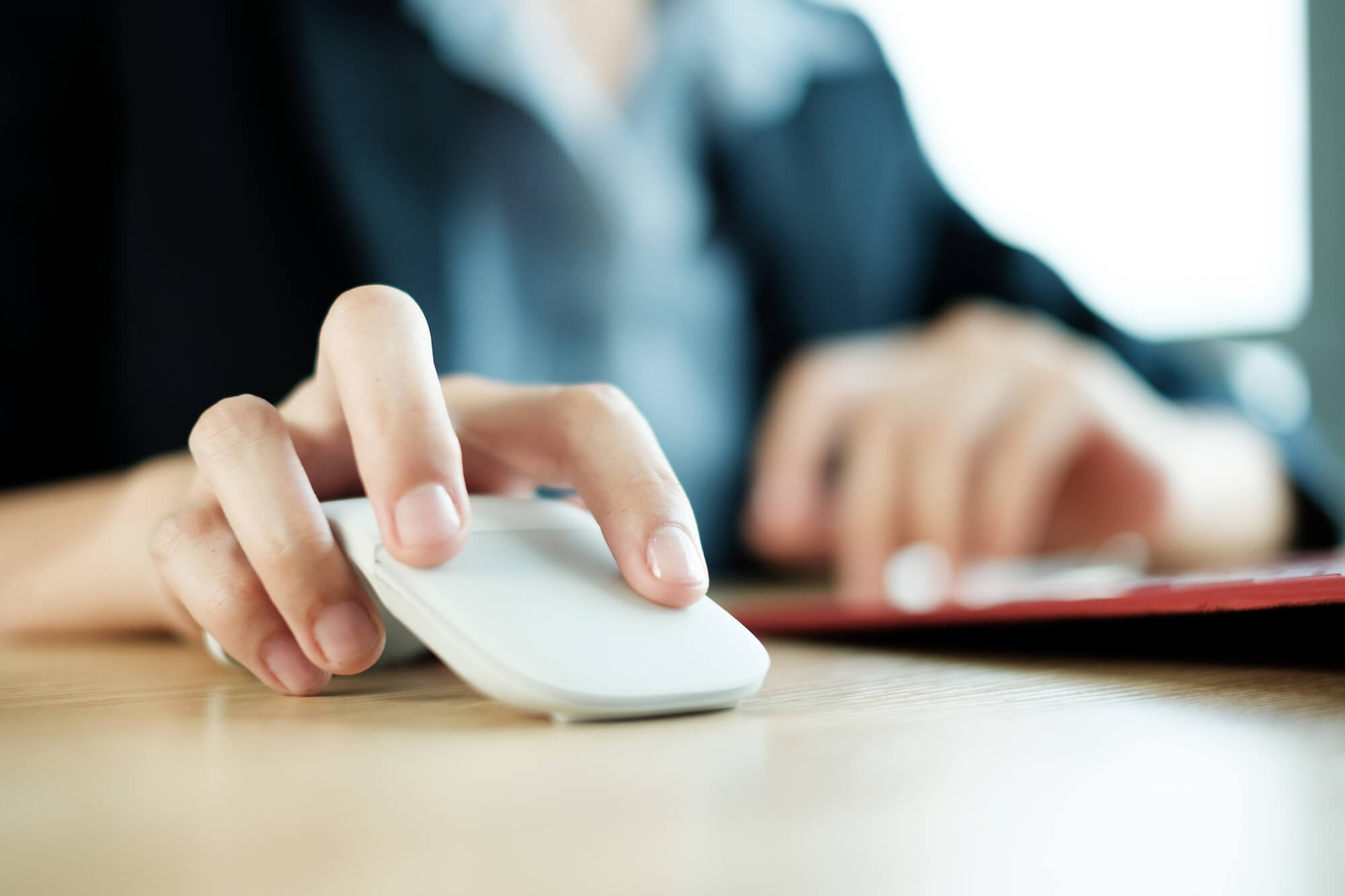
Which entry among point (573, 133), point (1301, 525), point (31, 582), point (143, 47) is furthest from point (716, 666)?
point (1301, 525)

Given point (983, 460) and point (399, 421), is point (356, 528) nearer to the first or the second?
point (399, 421)

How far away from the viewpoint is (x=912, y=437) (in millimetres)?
854

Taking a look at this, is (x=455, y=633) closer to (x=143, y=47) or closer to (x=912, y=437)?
(x=912, y=437)

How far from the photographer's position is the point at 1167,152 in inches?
60.9

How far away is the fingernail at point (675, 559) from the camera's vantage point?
268 millimetres

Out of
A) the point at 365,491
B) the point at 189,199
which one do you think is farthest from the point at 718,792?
the point at 189,199

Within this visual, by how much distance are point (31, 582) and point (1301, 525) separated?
1178 mm

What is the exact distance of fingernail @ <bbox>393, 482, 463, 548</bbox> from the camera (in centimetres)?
26

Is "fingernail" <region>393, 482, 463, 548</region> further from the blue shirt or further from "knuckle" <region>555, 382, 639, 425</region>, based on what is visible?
the blue shirt

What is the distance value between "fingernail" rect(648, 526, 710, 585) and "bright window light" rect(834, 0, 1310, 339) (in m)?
1.18

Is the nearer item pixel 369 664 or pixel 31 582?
pixel 369 664

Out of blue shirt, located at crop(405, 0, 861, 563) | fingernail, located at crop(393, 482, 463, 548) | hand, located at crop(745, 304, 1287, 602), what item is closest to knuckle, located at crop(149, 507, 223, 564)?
fingernail, located at crop(393, 482, 463, 548)

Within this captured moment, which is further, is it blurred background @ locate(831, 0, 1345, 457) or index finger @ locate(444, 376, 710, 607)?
blurred background @ locate(831, 0, 1345, 457)

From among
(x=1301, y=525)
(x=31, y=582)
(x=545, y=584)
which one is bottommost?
(x=1301, y=525)
